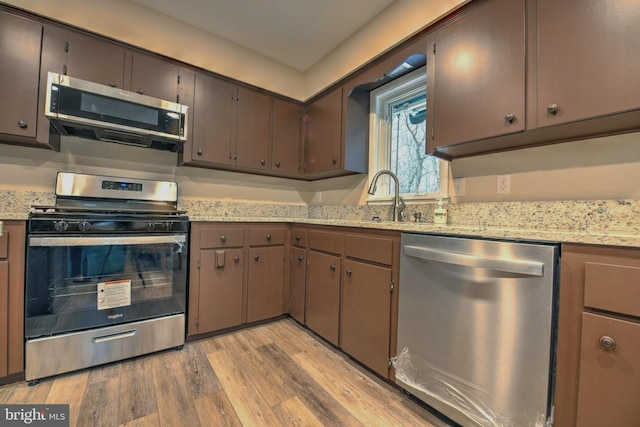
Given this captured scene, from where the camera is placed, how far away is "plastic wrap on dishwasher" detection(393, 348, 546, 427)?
1056 millimetres

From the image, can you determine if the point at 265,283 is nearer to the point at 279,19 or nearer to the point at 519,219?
the point at 519,219

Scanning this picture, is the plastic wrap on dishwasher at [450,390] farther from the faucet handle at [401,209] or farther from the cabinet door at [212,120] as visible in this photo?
the cabinet door at [212,120]

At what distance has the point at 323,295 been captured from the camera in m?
1.97

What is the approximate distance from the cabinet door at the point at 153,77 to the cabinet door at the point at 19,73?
50 centimetres

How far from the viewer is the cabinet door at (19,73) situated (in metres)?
1.59

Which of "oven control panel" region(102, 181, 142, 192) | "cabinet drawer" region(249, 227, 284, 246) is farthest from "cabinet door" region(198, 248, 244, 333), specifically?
"oven control panel" region(102, 181, 142, 192)

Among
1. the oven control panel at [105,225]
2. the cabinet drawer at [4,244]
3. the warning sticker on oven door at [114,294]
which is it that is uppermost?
the oven control panel at [105,225]

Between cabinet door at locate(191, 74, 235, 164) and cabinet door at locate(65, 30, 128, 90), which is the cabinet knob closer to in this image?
cabinet door at locate(191, 74, 235, 164)

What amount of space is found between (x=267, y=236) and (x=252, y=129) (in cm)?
104

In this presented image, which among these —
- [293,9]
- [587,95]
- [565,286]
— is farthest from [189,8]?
[565,286]

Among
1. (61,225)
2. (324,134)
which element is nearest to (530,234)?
(324,134)

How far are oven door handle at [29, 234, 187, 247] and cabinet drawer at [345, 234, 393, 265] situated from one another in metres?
1.18

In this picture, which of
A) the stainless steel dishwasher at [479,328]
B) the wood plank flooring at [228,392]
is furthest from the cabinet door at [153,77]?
the stainless steel dishwasher at [479,328]

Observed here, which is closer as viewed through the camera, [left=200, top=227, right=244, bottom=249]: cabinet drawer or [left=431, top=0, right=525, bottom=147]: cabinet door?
[left=431, top=0, right=525, bottom=147]: cabinet door
